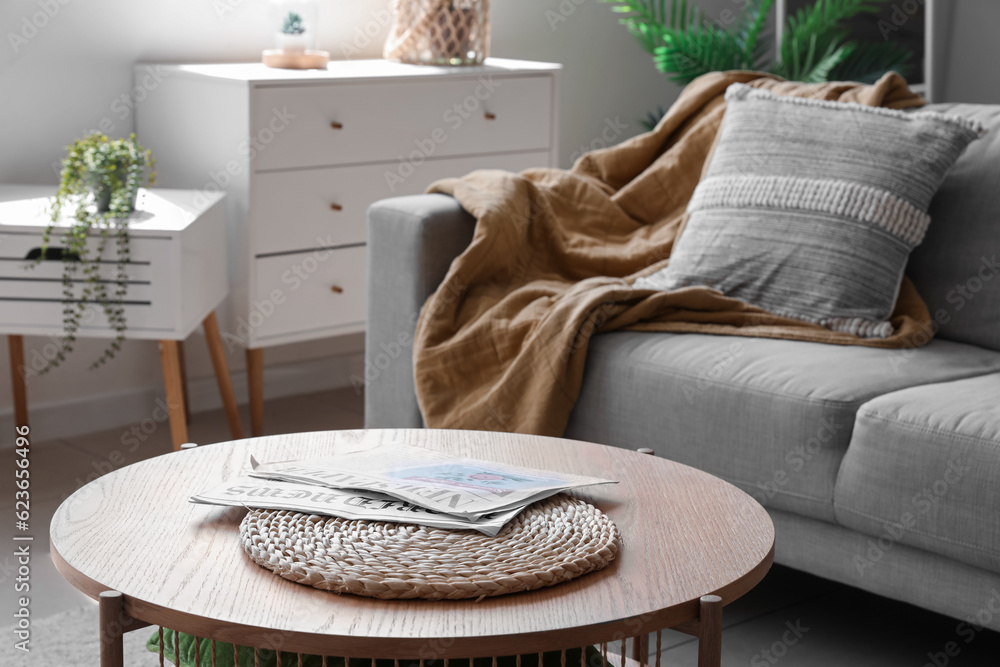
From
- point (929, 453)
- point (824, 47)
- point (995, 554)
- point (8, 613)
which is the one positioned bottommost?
point (8, 613)

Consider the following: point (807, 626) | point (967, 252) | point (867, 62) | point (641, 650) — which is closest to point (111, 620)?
point (641, 650)

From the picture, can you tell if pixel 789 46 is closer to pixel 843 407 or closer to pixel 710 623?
pixel 843 407

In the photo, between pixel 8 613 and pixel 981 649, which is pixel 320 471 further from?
pixel 981 649

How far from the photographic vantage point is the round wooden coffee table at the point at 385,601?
2.80 ft

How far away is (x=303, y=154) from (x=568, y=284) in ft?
2.65

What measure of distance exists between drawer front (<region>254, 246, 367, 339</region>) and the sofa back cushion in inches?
50.4

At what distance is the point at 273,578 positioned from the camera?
949 millimetres

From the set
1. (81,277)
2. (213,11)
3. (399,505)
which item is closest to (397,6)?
(213,11)

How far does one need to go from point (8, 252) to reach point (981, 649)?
1.93m

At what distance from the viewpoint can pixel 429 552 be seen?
0.98m

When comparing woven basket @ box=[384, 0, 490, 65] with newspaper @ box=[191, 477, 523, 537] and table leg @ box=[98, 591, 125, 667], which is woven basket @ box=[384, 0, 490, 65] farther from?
table leg @ box=[98, 591, 125, 667]

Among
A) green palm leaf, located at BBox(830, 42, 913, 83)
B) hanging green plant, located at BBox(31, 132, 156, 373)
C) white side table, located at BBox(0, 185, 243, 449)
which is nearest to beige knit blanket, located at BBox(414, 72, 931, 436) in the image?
white side table, located at BBox(0, 185, 243, 449)

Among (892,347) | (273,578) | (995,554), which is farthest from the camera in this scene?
(892,347)

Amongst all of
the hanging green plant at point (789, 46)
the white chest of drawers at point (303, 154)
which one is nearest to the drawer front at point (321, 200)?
the white chest of drawers at point (303, 154)
